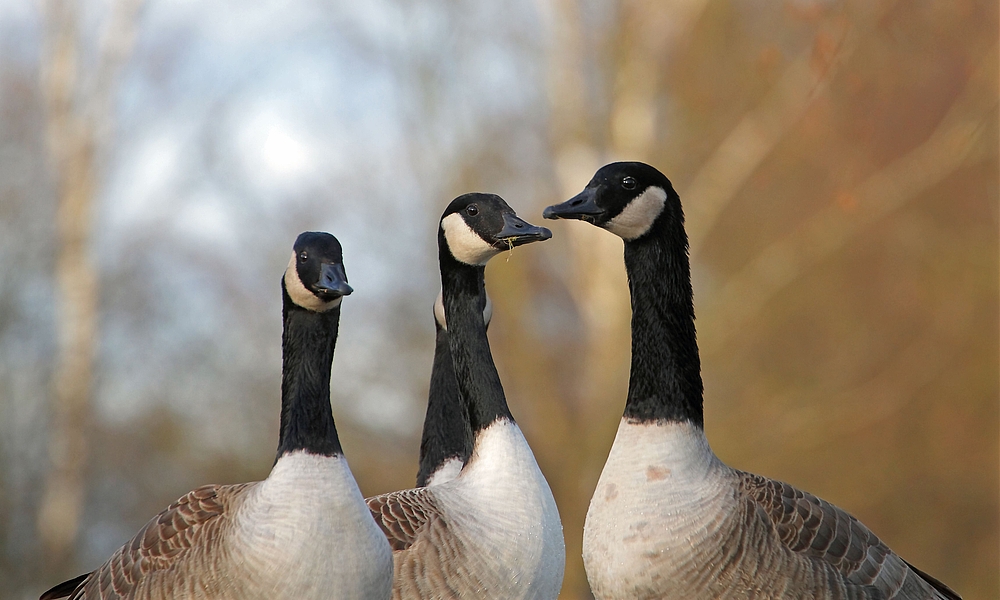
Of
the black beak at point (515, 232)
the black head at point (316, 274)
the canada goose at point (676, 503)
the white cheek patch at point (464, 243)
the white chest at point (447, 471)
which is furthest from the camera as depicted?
the white chest at point (447, 471)

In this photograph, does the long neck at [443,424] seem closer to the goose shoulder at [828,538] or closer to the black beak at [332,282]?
the black beak at [332,282]

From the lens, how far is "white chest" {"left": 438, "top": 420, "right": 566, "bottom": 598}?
15.6 ft

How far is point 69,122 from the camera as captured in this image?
1487 cm

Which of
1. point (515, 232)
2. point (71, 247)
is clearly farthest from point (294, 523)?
point (71, 247)

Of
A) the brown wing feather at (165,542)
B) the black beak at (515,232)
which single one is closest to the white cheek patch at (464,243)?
the black beak at (515,232)

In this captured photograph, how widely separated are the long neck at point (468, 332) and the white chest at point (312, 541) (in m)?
1.13

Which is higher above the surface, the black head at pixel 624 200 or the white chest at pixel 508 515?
the black head at pixel 624 200

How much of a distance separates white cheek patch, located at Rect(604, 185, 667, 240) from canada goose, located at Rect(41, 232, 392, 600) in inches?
51.5

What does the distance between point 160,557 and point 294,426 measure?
867 millimetres

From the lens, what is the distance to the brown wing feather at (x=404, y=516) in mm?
4793

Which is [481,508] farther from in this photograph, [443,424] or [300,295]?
[443,424]

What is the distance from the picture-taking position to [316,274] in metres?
4.50

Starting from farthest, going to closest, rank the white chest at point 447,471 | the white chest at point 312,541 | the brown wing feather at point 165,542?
the white chest at point 447,471
the brown wing feather at point 165,542
the white chest at point 312,541

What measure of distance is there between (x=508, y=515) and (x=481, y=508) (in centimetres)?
13
